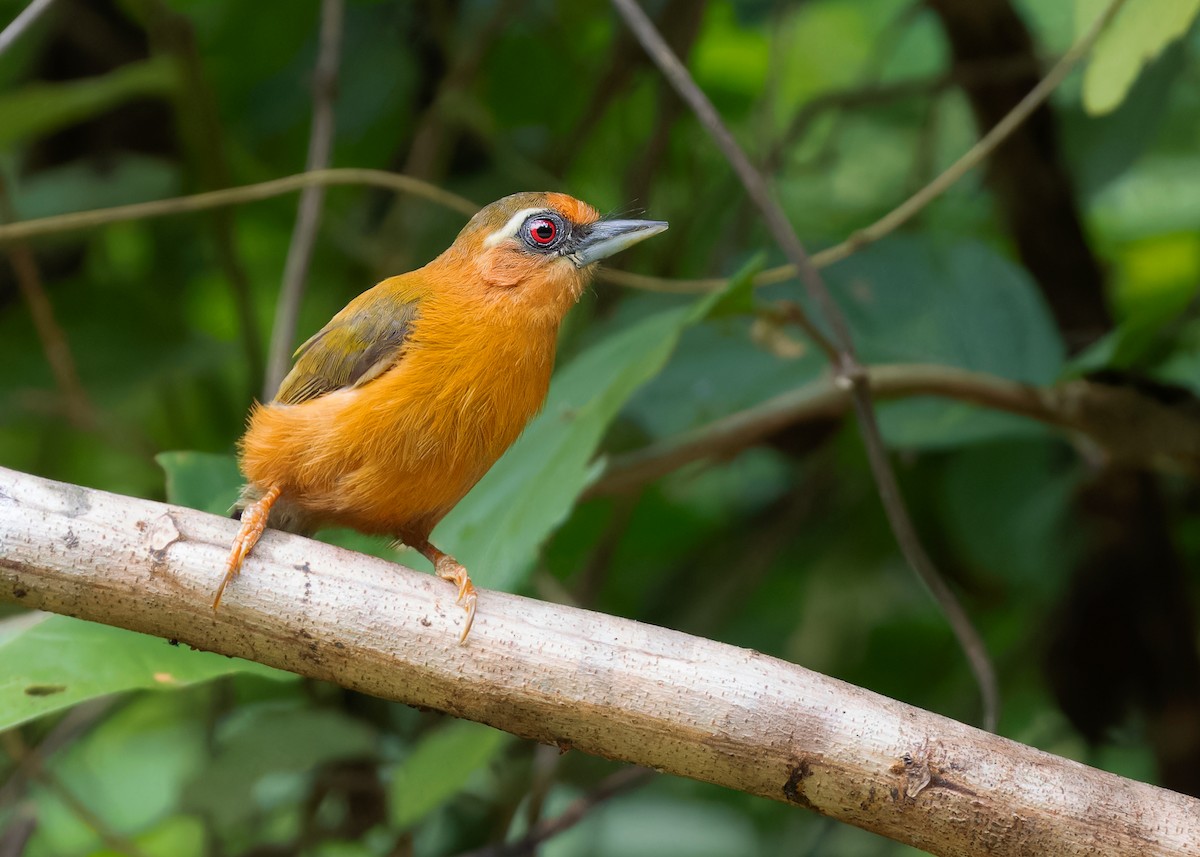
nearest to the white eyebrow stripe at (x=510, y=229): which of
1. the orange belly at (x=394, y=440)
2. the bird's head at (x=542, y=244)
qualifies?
the bird's head at (x=542, y=244)

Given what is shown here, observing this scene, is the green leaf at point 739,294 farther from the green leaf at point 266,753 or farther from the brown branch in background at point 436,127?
the brown branch in background at point 436,127

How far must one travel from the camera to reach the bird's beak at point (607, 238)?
9.55 feet

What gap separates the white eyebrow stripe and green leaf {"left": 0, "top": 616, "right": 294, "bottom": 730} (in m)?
1.15

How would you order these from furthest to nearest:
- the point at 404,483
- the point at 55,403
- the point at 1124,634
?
the point at 55,403, the point at 1124,634, the point at 404,483

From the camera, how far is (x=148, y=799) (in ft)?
16.6

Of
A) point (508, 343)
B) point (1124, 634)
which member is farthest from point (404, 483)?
point (1124, 634)

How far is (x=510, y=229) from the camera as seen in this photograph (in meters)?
2.98

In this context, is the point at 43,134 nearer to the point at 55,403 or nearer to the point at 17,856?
the point at 55,403

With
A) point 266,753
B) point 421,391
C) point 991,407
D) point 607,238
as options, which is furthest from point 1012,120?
point 266,753

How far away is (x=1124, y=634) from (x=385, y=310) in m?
2.50

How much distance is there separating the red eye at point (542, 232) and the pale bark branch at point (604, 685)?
1.28m

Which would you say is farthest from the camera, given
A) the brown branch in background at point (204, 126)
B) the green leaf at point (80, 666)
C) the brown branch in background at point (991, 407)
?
the brown branch in background at point (204, 126)

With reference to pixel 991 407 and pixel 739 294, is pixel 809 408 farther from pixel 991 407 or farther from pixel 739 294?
pixel 739 294

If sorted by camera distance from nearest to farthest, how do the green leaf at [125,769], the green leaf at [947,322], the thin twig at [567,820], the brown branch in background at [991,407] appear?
the thin twig at [567,820] → the brown branch in background at [991,407] → the green leaf at [947,322] → the green leaf at [125,769]
